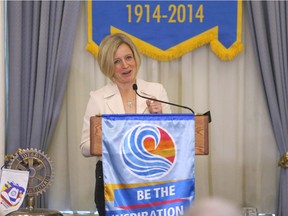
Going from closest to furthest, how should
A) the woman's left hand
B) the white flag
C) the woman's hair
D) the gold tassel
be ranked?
the woman's left hand < the woman's hair < the white flag < the gold tassel

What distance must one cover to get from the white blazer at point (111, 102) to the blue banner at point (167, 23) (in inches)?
37.7

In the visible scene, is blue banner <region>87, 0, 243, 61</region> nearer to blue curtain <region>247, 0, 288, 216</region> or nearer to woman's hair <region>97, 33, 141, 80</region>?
blue curtain <region>247, 0, 288, 216</region>

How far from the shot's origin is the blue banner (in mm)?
3840

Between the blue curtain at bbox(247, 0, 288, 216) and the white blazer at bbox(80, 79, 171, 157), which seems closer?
the white blazer at bbox(80, 79, 171, 157)

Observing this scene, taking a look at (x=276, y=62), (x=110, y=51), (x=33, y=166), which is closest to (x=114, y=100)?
(x=110, y=51)

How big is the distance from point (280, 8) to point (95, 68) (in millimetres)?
1425

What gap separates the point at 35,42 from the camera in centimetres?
381

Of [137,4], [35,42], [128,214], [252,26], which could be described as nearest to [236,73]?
[252,26]

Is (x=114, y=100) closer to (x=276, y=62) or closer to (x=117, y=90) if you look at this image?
(x=117, y=90)

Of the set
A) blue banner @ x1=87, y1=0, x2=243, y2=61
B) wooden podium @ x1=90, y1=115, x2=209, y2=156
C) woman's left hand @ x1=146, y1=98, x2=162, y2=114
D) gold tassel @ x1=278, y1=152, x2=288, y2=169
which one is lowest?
gold tassel @ x1=278, y1=152, x2=288, y2=169

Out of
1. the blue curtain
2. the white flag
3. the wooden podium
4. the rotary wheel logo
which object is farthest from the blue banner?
the wooden podium

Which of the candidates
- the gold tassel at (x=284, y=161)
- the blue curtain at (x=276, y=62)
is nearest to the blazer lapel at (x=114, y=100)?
the blue curtain at (x=276, y=62)

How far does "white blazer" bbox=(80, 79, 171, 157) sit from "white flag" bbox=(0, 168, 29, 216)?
0.61m

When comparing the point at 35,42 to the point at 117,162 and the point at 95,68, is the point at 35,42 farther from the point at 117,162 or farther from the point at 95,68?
the point at 117,162
